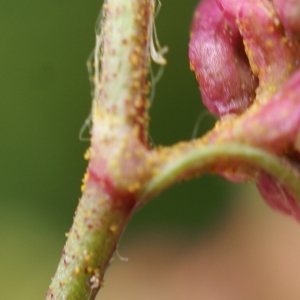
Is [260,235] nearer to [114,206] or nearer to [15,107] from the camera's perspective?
[15,107]

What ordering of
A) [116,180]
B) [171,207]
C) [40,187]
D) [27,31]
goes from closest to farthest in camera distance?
[116,180]
[27,31]
[40,187]
[171,207]

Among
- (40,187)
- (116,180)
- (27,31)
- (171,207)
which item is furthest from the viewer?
(171,207)

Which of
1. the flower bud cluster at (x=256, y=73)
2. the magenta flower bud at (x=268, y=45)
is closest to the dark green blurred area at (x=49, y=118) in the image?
the flower bud cluster at (x=256, y=73)

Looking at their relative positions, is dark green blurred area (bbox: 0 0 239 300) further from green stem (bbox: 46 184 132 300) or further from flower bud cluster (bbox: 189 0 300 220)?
green stem (bbox: 46 184 132 300)

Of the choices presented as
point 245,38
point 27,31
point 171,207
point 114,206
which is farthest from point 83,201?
point 171,207

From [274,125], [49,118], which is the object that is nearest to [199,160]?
[274,125]

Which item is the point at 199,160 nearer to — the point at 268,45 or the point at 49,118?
the point at 268,45
